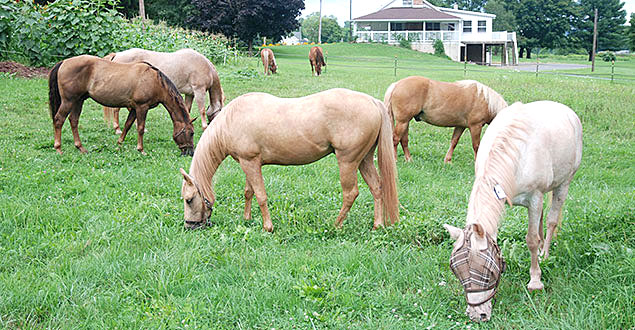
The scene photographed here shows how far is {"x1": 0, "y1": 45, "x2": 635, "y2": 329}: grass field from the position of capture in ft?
12.0

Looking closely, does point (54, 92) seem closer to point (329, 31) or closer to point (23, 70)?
point (23, 70)

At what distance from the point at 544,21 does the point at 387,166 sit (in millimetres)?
66991

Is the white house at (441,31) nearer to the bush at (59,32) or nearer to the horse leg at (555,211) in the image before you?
the bush at (59,32)

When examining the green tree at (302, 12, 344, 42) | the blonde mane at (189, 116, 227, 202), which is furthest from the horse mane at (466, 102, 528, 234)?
the green tree at (302, 12, 344, 42)

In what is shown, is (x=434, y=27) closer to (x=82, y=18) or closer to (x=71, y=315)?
(x=82, y=18)

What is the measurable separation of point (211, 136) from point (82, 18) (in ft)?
36.2

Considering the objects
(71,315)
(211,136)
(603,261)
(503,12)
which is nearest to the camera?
(71,315)

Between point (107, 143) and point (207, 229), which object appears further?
point (107, 143)

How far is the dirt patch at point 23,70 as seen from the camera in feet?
48.4

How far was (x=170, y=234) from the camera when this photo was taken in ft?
16.7

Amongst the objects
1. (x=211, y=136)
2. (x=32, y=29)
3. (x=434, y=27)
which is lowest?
(x=211, y=136)

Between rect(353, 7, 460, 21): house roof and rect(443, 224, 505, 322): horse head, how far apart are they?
172 feet

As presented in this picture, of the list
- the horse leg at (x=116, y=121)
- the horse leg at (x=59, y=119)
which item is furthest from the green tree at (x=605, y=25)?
the horse leg at (x=59, y=119)

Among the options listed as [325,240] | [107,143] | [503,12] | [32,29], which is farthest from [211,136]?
[503,12]
